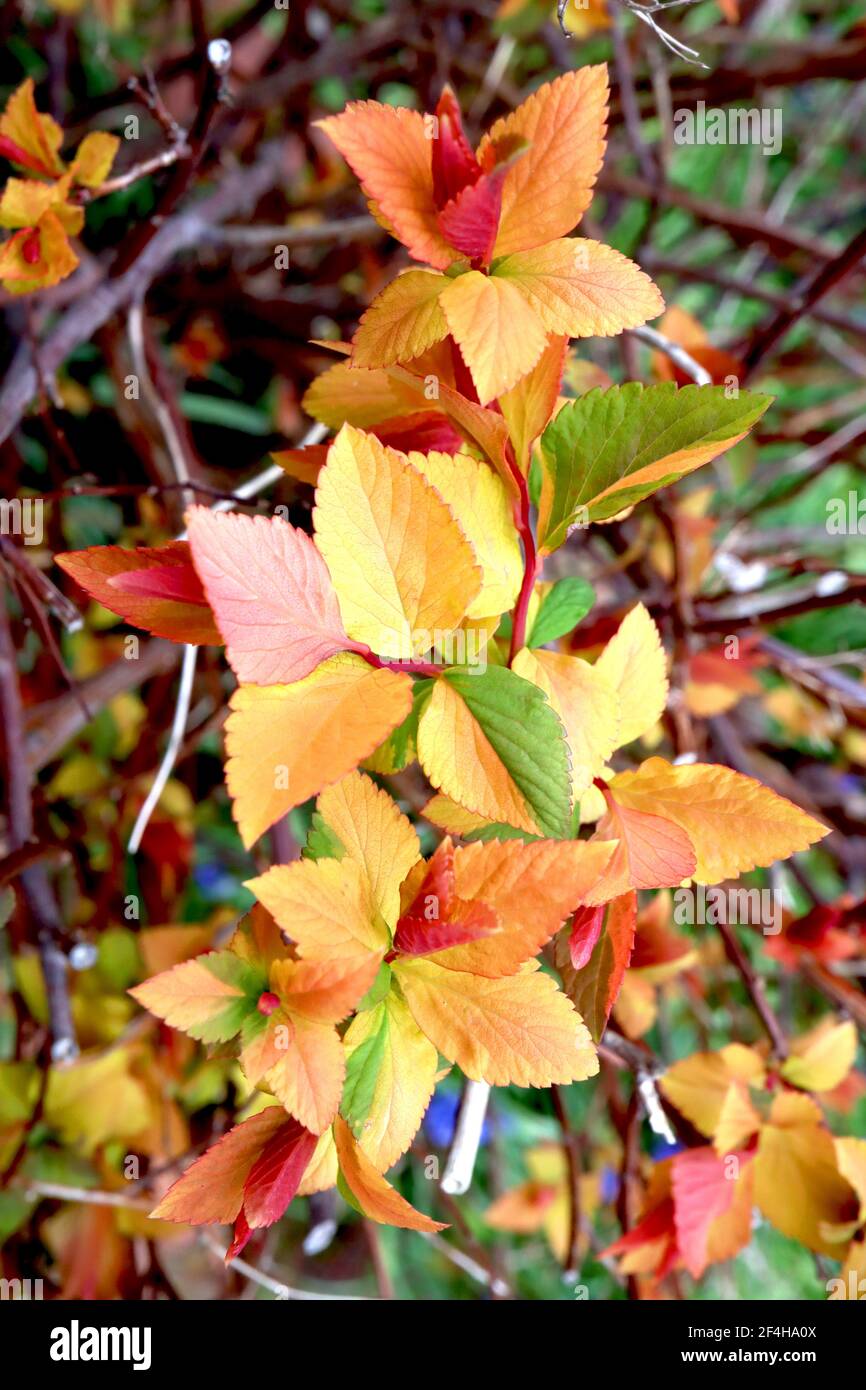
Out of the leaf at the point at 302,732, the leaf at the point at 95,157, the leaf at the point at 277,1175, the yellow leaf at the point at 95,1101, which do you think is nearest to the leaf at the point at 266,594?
the leaf at the point at 302,732

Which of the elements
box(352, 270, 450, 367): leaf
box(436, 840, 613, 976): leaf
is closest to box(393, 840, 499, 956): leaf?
box(436, 840, 613, 976): leaf

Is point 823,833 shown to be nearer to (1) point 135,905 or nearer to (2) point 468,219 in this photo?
(2) point 468,219

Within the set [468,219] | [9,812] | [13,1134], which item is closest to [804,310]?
[468,219]

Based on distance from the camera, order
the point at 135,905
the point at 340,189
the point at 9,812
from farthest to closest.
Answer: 1. the point at 340,189
2. the point at 135,905
3. the point at 9,812

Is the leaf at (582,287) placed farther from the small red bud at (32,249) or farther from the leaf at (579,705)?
the small red bud at (32,249)

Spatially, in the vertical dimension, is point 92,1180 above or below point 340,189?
below

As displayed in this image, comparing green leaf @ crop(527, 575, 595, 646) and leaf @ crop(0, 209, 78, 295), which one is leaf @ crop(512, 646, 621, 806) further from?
leaf @ crop(0, 209, 78, 295)

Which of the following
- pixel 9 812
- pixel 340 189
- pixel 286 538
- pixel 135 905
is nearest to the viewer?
pixel 286 538
